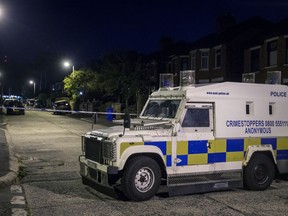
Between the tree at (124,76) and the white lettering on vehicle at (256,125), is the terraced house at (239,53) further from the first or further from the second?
the white lettering on vehicle at (256,125)

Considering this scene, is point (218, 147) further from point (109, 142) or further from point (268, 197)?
point (109, 142)

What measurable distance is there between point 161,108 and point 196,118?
97 centimetres

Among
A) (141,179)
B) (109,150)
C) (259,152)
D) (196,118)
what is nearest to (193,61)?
(259,152)

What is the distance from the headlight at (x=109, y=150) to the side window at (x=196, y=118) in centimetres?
161

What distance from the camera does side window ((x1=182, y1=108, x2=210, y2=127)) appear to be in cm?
844

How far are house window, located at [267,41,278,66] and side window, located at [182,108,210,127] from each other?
21054 mm

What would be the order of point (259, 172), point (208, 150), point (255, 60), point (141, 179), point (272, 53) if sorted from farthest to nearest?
point (255, 60) < point (272, 53) < point (259, 172) < point (208, 150) < point (141, 179)

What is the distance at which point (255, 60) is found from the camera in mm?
31547

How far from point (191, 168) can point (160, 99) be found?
193 cm

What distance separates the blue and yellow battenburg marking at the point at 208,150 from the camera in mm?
8016

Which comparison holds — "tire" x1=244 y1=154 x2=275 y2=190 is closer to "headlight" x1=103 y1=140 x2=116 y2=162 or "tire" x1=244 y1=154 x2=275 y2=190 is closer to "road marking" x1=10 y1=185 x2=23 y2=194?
"headlight" x1=103 y1=140 x2=116 y2=162

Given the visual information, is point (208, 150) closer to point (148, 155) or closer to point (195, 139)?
point (195, 139)

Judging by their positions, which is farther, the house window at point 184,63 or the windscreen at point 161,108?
the house window at point 184,63

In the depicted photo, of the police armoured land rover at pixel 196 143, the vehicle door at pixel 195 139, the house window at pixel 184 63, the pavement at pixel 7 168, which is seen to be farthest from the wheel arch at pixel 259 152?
the house window at pixel 184 63
